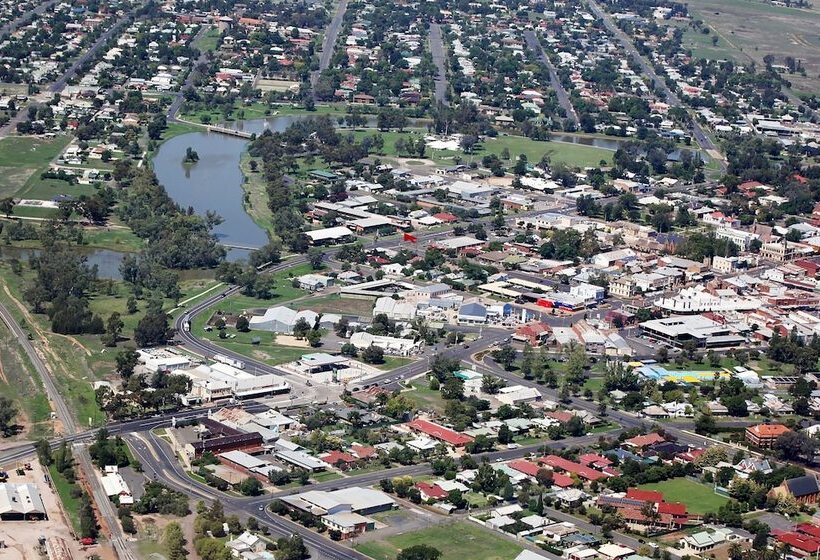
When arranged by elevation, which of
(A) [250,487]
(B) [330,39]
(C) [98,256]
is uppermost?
(B) [330,39]

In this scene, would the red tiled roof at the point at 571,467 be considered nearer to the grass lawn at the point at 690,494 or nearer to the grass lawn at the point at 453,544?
the grass lawn at the point at 690,494

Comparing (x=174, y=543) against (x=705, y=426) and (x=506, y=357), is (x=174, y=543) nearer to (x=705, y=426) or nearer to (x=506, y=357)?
(x=705, y=426)

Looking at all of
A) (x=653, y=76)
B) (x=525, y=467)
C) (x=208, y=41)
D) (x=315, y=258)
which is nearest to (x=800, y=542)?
(x=525, y=467)

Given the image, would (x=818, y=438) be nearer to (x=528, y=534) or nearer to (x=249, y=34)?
(x=528, y=534)

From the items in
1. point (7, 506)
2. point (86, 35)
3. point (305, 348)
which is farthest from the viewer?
point (86, 35)

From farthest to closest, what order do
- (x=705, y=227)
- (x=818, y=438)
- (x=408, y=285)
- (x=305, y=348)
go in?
(x=705, y=227) → (x=408, y=285) → (x=305, y=348) → (x=818, y=438)

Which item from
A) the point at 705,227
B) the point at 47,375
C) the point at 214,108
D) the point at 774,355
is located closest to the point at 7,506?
the point at 47,375

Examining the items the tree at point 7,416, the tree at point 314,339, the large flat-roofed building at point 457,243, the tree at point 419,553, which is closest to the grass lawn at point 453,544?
the tree at point 419,553
